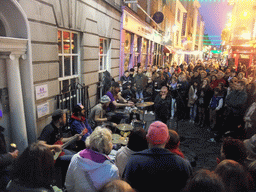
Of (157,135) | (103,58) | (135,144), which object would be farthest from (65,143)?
(103,58)

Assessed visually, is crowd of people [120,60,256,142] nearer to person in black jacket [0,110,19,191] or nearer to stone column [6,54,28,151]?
stone column [6,54,28,151]

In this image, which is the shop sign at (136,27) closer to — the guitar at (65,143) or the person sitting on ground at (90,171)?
the guitar at (65,143)

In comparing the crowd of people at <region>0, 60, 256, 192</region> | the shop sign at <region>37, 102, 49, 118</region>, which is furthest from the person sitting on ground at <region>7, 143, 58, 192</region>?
the shop sign at <region>37, 102, 49, 118</region>

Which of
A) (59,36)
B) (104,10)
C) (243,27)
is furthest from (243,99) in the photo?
(243,27)

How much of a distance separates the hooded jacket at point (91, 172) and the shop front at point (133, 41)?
9.68 metres

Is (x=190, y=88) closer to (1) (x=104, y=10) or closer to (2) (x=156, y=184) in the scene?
(1) (x=104, y=10)

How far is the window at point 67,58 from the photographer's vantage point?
608 centimetres

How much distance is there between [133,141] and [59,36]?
439 centimetres

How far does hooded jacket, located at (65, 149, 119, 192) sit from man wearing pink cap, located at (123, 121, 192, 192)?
0.72ft

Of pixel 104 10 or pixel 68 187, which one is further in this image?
pixel 104 10

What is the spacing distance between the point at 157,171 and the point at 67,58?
16.8 ft

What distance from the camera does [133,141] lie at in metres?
2.81

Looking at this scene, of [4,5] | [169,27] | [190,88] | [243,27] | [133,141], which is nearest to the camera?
[133,141]

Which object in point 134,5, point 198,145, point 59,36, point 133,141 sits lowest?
point 198,145
